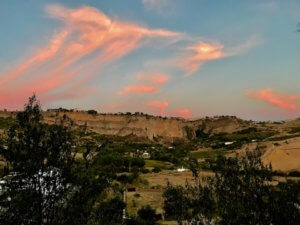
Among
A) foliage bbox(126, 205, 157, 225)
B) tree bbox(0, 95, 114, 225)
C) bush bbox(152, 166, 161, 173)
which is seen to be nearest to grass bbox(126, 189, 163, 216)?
foliage bbox(126, 205, 157, 225)

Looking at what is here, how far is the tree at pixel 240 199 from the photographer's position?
21.8m

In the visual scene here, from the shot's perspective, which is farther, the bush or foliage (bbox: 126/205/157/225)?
the bush

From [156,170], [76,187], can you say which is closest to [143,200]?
[156,170]

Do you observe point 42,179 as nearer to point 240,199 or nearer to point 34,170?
point 34,170

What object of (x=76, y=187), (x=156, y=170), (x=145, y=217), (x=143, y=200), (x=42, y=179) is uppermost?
(x=42, y=179)

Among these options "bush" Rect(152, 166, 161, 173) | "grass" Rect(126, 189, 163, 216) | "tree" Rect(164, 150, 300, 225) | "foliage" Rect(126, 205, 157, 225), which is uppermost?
"tree" Rect(164, 150, 300, 225)

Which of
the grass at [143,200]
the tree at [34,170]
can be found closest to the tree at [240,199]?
the tree at [34,170]

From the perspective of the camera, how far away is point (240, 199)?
75.1ft

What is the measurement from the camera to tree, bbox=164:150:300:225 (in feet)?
71.6

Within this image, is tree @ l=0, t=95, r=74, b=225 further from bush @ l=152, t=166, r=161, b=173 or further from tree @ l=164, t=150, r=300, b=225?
bush @ l=152, t=166, r=161, b=173

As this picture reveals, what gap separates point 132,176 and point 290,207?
239ft

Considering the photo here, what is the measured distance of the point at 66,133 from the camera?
860 inches

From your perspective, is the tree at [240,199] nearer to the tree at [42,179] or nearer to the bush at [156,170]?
the tree at [42,179]

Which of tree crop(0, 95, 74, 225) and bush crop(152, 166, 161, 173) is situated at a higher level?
tree crop(0, 95, 74, 225)
